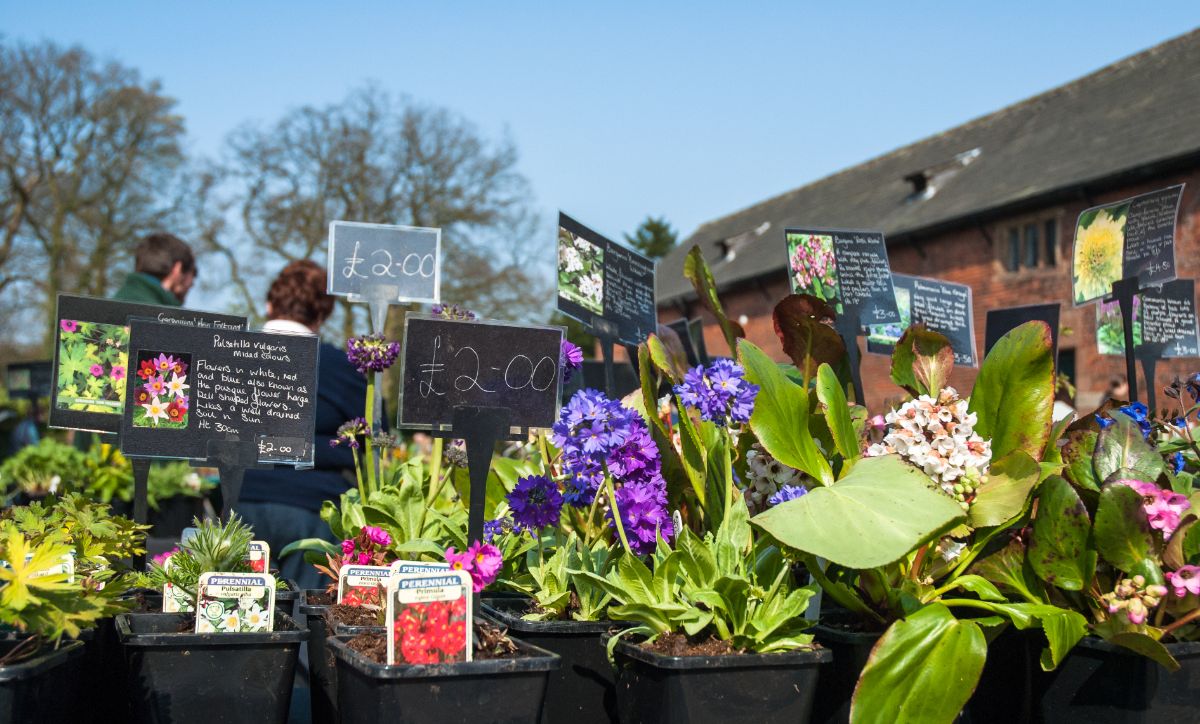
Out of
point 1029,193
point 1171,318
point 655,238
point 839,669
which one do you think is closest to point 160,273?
point 839,669

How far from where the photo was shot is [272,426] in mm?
2455

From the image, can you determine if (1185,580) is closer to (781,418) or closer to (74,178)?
(781,418)

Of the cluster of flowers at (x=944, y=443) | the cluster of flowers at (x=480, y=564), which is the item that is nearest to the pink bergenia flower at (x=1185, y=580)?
the cluster of flowers at (x=944, y=443)

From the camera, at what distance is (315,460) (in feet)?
12.1

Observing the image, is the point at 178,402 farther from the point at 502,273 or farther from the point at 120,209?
the point at 120,209

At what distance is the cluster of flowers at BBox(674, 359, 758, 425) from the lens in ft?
6.56

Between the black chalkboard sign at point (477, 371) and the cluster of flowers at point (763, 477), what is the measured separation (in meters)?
0.45

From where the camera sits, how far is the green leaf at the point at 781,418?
2.07 m

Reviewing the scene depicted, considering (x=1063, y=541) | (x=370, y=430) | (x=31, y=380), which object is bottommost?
(x=1063, y=541)

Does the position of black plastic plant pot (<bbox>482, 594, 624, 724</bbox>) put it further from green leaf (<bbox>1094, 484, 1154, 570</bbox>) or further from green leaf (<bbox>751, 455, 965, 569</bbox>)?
green leaf (<bbox>1094, 484, 1154, 570</bbox>)

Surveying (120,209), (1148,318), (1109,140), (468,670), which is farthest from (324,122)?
(468,670)

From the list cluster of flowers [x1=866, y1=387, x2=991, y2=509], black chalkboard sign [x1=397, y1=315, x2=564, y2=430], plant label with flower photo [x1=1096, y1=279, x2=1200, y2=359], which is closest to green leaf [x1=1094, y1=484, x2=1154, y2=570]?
cluster of flowers [x1=866, y1=387, x2=991, y2=509]

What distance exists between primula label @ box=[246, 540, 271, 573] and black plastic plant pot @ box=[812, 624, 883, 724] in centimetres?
114

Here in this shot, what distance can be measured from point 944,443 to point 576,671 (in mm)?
845
